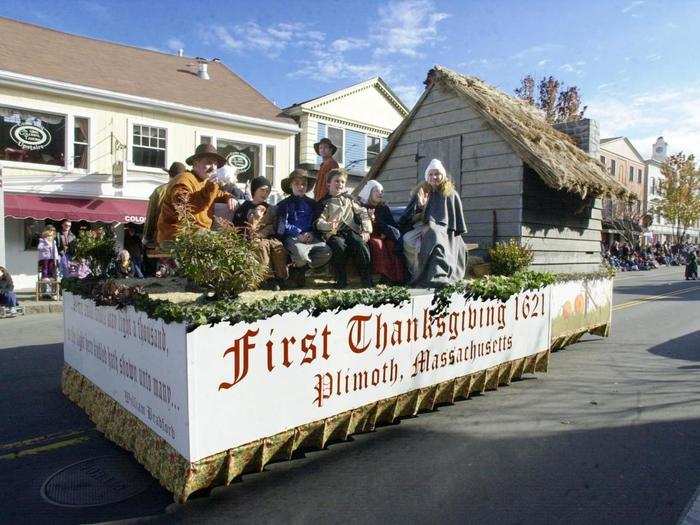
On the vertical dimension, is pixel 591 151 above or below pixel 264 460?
above

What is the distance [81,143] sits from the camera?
16141 millimetres

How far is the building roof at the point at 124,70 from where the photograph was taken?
52.4ft

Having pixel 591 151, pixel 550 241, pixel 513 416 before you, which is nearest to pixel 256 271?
pixel 513 416

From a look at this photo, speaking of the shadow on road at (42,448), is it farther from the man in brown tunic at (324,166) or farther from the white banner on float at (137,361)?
the man in brown tunic at (324,166)

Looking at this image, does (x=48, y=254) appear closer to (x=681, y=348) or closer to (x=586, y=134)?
(x=586, y=134)

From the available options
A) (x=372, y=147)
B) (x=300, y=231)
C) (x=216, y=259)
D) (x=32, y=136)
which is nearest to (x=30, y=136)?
(x=32, y=136)

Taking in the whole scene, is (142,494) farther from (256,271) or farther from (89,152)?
(89,152)

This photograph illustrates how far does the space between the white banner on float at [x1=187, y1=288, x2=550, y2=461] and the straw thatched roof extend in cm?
271

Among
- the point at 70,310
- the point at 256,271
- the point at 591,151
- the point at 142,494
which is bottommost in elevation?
the point at 142,494

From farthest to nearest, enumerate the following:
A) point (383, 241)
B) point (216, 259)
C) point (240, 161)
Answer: point (240, 161), point (383, 241), point (216, 259)

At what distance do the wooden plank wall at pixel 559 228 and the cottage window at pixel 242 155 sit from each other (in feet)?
42.4

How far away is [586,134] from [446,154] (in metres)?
3.88

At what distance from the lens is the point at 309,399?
13.5 ft

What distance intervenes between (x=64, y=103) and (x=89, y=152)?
1525 mm
